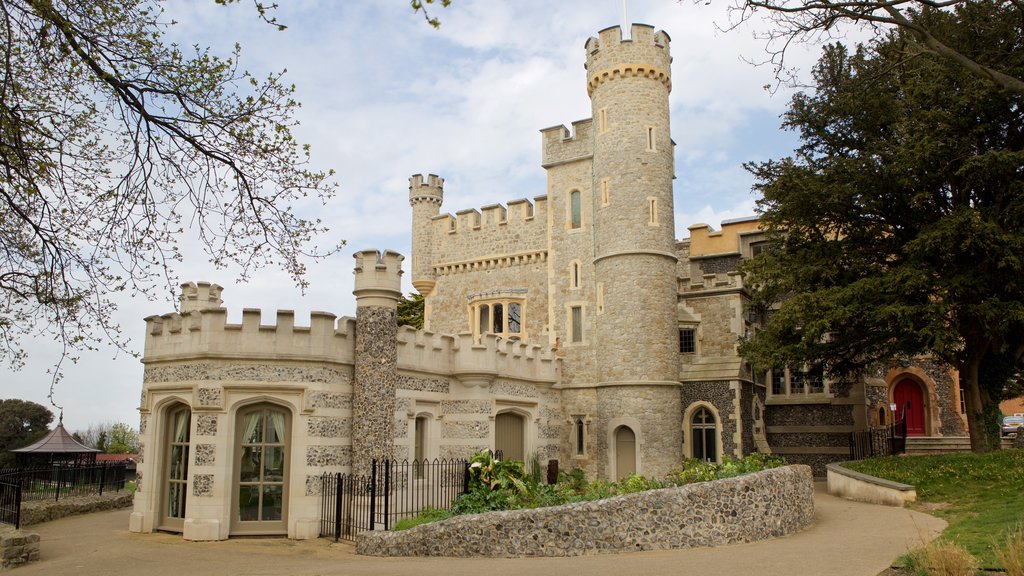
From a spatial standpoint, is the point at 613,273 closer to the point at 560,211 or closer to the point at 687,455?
the point at 560,211

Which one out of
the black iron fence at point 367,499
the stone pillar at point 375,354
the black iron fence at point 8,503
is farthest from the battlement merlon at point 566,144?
the black iron fence at point 8,503

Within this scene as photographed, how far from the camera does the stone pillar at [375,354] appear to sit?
1599cm

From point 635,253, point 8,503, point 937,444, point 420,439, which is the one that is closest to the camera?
point 8,503

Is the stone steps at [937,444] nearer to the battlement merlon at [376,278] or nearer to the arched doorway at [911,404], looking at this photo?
the arched doorway at [911,404]

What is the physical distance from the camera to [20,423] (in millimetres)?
36625

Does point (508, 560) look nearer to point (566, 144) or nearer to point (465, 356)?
point (465, 356)

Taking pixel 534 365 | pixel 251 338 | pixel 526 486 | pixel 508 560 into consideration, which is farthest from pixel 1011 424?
pixel 251 338

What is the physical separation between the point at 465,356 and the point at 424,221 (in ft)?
35.7

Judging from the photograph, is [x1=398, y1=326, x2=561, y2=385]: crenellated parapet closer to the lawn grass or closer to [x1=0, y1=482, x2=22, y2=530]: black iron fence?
[x1=0, y1=482, x2=22, y2=530]: black iron fence

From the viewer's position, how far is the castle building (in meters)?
15.5

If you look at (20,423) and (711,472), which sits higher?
(20,423)

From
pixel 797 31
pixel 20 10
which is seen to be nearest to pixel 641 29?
pixel 797 31

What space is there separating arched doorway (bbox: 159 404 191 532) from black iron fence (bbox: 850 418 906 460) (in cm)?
1961

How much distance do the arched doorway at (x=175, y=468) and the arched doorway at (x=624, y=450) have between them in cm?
1218
